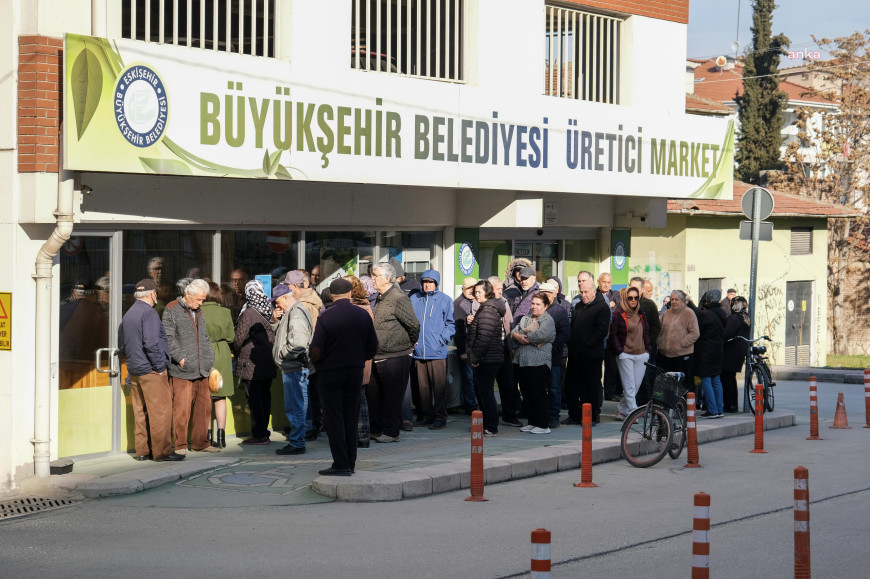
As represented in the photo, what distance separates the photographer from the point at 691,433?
493 inches

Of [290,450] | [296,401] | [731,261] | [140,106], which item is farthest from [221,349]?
[731,261]

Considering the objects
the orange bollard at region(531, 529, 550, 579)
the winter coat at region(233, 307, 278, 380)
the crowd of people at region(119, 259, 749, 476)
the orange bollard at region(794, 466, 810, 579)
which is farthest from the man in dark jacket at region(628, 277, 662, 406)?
the orange bollard at region(531, 529, 550, 579)

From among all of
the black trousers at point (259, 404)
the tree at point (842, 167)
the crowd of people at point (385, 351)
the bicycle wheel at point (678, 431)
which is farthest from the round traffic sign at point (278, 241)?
the tree at point (842, 167)

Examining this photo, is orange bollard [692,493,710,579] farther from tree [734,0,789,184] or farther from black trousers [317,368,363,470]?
tree [734,0,789,184]

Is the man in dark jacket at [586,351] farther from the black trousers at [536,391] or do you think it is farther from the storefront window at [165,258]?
the storefront window at [165,258]

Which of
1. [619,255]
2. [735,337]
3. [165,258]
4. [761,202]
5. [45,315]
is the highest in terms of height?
[761,202]

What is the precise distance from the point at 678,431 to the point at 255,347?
15.5ft

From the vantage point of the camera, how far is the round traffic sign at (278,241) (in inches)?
561

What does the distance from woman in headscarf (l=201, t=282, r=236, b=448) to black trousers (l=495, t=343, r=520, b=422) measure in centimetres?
328

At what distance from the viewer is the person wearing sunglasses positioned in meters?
14.8

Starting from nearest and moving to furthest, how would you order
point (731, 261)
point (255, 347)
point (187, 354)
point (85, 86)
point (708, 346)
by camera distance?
1. point (85, 86)
2. point (187, 354)
3. point (255, 347)
4. point (708, 346)
5. point (731, 261)

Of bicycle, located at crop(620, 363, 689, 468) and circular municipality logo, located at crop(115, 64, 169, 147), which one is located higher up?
circular municipality logo, located at crop(115, 64, 169, 147)

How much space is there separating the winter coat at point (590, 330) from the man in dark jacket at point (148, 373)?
5098 millimetres

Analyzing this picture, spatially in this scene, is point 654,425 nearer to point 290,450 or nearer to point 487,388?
point 487,388
